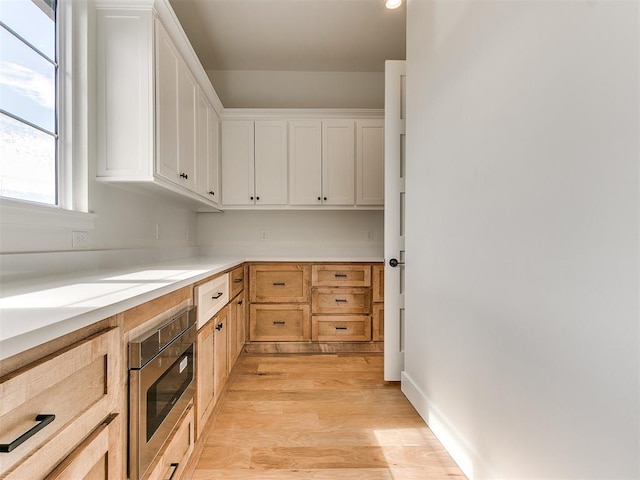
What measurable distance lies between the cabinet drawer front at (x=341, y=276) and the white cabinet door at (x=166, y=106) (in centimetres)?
146

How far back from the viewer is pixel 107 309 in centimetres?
80

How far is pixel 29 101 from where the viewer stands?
1.50 m

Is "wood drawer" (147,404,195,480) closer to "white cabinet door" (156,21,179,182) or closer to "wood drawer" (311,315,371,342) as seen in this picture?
"white cabinet door" (156,21,179,182)

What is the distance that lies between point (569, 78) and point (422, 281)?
127cm

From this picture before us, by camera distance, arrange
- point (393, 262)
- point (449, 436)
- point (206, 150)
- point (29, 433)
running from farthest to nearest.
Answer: point (206, 150)
point (393, 262)
point (449, 436)
point (29, 433)

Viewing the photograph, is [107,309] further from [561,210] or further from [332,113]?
[332,113]

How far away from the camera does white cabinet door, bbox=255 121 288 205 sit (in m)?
3.44

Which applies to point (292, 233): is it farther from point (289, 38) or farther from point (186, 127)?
point (289, 38)

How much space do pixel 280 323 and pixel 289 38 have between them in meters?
2.62

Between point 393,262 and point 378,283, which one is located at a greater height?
point 393,262

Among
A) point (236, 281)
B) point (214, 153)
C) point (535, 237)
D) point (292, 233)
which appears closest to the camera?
point (535, 237)

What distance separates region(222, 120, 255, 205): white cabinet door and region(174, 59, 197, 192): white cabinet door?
86 centimetres

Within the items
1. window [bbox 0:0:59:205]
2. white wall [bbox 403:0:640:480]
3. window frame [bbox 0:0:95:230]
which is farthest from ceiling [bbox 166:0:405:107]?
window [bbox 0:0:59:205]

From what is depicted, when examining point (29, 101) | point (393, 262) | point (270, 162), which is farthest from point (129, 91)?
point (393, 262)
